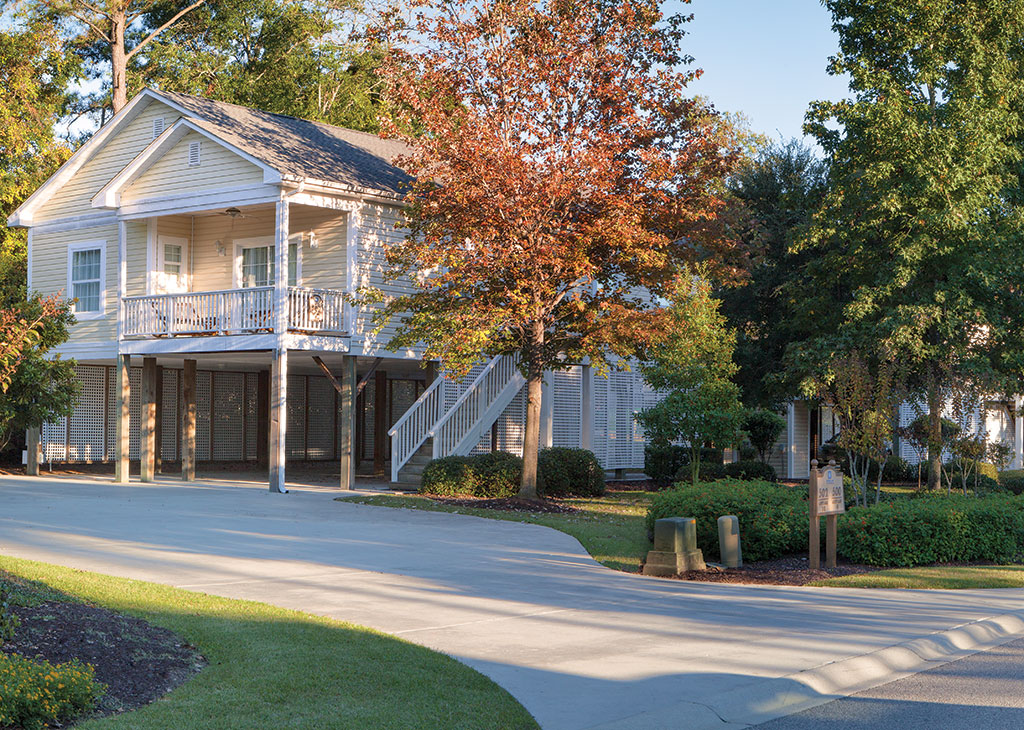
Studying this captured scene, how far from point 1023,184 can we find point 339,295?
16.2 m

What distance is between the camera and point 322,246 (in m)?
25.5

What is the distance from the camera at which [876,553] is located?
13.9m

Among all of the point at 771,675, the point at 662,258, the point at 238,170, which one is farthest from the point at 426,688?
the point at 238,170

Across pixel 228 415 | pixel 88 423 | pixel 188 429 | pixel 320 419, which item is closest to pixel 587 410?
pixel 188 429

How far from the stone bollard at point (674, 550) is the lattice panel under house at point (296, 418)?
22.1 meters

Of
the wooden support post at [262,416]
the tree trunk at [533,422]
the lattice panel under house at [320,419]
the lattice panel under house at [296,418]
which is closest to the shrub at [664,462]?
the tree trunk at [533,422]

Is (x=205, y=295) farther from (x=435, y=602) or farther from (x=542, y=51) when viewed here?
(x=435, y=602)

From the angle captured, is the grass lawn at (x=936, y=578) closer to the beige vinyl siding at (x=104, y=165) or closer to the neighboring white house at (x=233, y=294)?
the neighboring white house at (x=233, y=294)

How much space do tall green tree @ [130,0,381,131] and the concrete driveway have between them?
2897 centimetres

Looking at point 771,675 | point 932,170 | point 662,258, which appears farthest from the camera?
point 932,170

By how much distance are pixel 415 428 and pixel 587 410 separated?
5.32 meters

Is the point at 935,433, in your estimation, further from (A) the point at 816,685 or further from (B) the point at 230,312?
(B) the point at 230,312

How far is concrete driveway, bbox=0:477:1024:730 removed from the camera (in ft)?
24.7

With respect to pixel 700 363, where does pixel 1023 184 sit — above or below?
above
